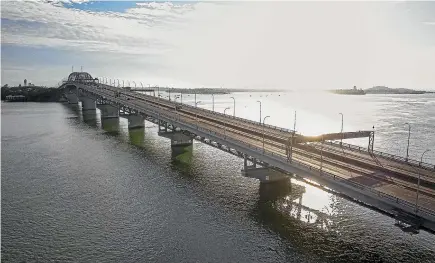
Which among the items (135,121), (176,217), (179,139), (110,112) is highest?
(110,112)

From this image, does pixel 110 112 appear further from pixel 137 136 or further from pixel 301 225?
pixel 301 225

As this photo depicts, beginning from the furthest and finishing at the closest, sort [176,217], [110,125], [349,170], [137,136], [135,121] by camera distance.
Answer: [110,125], [135,121], [137,136], [176,217], [349,170]

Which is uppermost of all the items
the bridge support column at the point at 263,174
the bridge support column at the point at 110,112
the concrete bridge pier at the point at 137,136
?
the bridge support column at the point at 110,112

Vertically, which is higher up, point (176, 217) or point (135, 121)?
point (135, 121)

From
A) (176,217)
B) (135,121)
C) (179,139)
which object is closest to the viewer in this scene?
(176,217)

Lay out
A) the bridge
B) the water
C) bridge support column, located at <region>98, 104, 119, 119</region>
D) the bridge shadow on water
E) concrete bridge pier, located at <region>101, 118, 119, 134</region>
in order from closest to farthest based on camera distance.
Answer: the bridge
the bridge shadow on water
the water
concrete bridge pier, located at <region>101, 118, 119, 134</region>
bridge support column, located at <region>98, 104, 119, 119</region>

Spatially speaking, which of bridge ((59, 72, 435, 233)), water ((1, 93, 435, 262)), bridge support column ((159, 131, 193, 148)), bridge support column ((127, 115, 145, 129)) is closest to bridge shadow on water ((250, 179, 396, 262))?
water ((1, 93, 435, 262))

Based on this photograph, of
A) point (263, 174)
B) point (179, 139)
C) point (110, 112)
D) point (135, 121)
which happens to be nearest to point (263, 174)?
point (263, 174)

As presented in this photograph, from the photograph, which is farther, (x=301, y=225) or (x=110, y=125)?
(x=110, y=125)

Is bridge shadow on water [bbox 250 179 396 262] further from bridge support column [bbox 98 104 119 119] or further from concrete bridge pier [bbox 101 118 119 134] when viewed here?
bridge support column [bbox 98 104 119 119]

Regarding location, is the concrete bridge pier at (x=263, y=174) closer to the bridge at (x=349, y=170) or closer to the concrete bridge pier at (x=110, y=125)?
the bridge at (x=349, y=170)

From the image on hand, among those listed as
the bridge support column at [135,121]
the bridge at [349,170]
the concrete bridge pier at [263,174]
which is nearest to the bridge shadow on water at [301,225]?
the concrete bridge pier at [263,174]

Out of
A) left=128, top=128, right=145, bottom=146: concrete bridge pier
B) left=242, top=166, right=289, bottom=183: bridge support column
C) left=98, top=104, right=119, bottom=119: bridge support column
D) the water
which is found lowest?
the water
